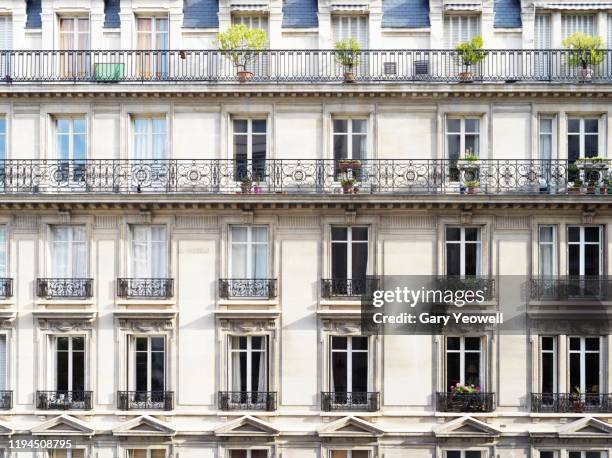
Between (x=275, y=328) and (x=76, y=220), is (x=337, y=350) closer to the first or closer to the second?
(x=275, y=328)

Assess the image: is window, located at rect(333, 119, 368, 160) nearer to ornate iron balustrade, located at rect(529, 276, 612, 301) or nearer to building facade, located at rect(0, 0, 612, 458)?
building facade, located at rect(0, 0, 612, 458)

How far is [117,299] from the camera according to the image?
19109 mm

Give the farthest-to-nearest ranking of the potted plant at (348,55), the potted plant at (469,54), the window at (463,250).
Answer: the window at (463,250) < the potted plant at (348,55) < the potted plant at (469,54)

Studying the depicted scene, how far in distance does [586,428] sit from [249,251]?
878 centimetres

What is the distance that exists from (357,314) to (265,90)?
18.4ft

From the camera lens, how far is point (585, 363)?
750 inches

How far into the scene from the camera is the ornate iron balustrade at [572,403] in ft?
61.6

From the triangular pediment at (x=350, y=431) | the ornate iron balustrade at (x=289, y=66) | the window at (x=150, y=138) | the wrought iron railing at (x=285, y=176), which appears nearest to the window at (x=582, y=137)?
the wrought iron railing at (x=285, y=176)

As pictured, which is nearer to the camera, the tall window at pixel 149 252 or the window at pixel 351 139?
the tall window at pixel 149 252

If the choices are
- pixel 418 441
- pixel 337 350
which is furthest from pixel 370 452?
pixel 337 350

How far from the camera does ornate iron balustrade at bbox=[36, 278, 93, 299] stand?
19141mm

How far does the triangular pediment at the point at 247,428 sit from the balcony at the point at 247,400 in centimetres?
34

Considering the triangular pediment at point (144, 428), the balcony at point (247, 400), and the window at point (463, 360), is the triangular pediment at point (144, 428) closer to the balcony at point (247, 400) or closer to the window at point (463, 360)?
the balcony at point (247, 400)

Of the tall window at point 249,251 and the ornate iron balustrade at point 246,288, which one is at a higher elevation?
the tall window at point 249,251
